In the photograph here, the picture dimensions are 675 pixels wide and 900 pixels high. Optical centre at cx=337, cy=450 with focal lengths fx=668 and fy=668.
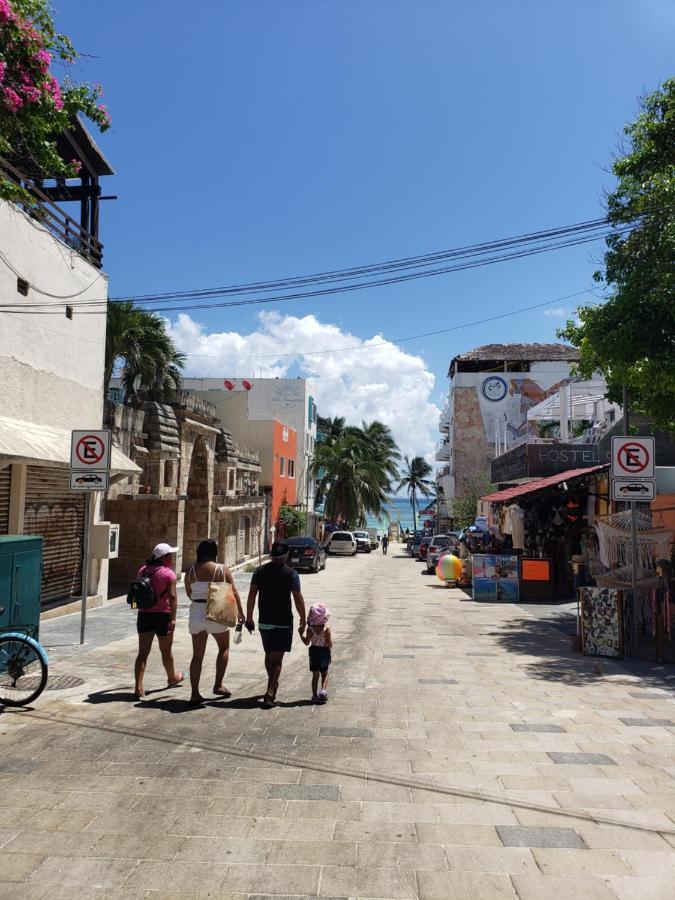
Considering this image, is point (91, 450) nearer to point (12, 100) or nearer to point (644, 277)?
point (12, 100)

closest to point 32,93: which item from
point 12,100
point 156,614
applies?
point 12,100

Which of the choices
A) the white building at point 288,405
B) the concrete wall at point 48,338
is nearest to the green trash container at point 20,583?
the concrete wall at point 48,338

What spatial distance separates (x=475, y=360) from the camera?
217ft

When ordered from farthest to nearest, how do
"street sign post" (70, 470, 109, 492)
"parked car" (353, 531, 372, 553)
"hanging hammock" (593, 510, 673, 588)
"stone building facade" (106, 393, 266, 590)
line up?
"parked car" (353, 531, 372, 553), "stone building facade" (106, 393, 266, 590), "hanging hammock" (593, 510, 673, 588), "street sign post" (70, 470, 109, 492)

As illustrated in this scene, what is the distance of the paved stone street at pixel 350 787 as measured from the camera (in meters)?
3.58

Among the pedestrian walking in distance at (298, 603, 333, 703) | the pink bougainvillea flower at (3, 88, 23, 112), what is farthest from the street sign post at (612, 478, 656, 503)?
the pink bougainvillea flower at (3, 88, 23, 112)

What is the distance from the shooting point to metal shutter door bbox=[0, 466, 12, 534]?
37.7 feet

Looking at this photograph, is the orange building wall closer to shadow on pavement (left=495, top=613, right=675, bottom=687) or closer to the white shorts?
shadow on pavement (left=495, top=613, right=675, bottom=687)

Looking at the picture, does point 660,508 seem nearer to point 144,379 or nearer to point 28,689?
point 28,689

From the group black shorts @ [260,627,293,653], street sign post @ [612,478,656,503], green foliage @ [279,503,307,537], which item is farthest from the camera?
green foliage @ [279,503,307,537]

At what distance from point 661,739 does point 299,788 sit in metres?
3.38

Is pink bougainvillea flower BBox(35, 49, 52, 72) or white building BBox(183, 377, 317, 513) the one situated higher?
white building BBox(183, 377, 317, 513)

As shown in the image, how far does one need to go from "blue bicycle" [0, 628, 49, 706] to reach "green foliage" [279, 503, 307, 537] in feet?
106

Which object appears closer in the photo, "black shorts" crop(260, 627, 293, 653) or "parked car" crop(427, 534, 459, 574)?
"black shorts" crop(260, 627, 293, 653)
